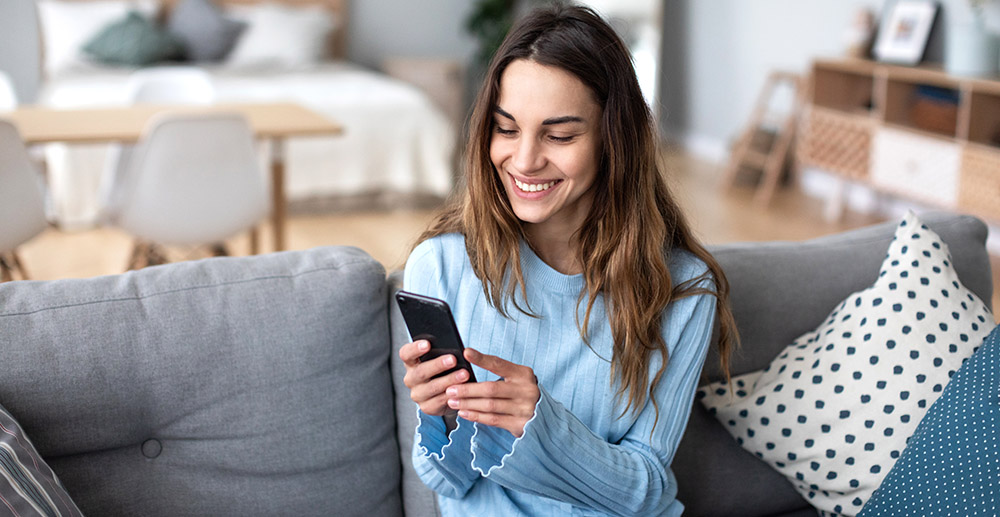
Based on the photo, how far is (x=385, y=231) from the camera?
4.71 meters

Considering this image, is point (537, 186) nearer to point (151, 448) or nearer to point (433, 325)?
point (433, 325)

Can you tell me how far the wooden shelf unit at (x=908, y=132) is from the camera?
4059mm

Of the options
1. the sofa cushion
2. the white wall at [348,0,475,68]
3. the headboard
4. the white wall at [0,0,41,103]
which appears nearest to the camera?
the sofa cushion

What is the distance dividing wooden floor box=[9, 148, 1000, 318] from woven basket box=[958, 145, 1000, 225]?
259mm

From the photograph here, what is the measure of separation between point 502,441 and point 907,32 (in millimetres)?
4405

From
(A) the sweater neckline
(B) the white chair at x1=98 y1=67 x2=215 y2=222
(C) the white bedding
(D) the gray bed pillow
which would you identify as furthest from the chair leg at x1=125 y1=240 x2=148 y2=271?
(D) the gray bed pillow

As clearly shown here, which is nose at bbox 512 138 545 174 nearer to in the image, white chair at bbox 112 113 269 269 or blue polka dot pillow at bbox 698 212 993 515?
Answer: blue polka dot pillow at bbox 698 212 993 515

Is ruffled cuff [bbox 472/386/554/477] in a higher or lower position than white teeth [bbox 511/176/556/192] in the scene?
lower

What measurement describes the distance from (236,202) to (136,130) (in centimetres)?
39

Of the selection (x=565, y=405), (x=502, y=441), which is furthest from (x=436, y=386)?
(x=565, y=405)

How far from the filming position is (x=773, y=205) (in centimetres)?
534

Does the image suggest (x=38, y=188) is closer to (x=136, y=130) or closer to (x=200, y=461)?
(x=136, y=130)

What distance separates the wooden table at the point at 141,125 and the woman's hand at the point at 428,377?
217 cm

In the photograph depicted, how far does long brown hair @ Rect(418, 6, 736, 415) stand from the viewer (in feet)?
3.83
